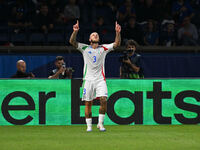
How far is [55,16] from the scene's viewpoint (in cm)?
1666

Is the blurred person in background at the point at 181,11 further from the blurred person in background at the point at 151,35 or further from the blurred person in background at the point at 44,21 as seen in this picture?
the blurred person in background at the point at 44,21

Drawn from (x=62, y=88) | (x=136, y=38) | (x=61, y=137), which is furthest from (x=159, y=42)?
(x=61, y=137)

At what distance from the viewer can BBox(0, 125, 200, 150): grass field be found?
8203 mm

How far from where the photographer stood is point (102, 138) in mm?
9156

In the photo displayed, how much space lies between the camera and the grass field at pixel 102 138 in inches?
323

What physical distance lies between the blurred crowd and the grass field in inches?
212

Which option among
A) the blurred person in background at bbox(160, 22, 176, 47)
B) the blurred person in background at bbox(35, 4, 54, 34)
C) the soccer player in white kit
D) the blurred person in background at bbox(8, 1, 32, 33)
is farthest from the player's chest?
the blurred person in background at bbox(160, 22, 176, 47)

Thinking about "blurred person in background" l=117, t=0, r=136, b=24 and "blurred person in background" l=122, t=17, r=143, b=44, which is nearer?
"blurred person in background" l=122, t=17, r=143, b=44

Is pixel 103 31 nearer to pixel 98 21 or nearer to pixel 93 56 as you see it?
pixel 98 21

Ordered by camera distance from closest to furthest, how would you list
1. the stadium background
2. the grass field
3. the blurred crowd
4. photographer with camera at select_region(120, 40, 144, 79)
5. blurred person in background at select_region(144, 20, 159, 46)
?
the grass field < photographer with camera at select_region(120, 40, 144, 79) < the stadium background < the blurred crowd < blurred person in background at select_region(144, 20, 159, 46)

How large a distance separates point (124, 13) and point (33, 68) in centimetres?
384

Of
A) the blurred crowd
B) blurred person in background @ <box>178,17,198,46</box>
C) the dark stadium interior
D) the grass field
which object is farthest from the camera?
blurred person in background @ <box>178,17,198,46</box>

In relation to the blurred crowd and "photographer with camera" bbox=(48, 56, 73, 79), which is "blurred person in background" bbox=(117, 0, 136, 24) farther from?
"photographer with camera" bbox=(48, 56, 73, 79)

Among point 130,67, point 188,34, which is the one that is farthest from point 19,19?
point 188,34
